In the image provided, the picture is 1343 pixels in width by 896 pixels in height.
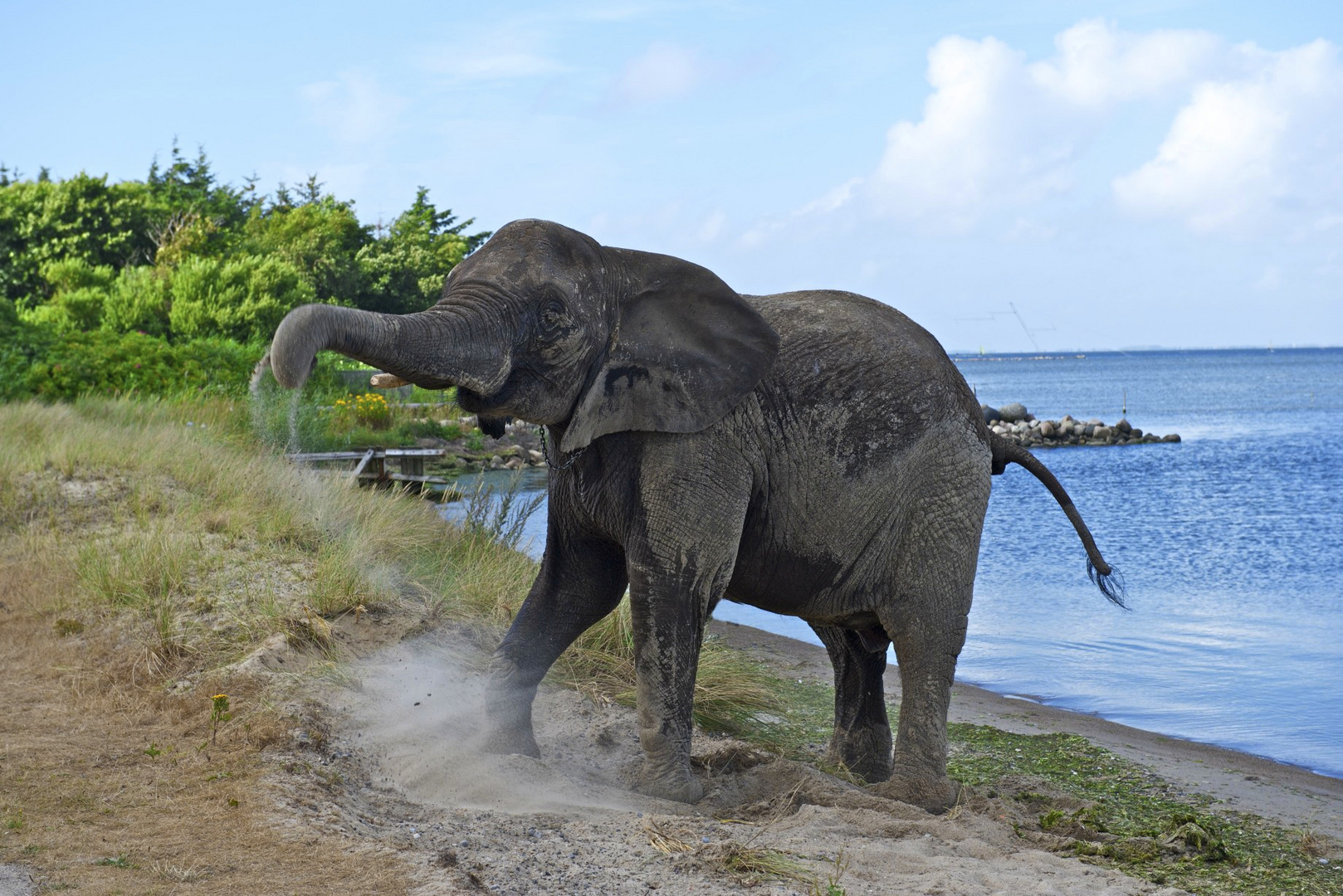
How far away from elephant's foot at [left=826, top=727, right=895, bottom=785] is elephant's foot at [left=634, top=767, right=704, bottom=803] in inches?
51.5

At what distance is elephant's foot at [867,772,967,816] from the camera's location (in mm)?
5930

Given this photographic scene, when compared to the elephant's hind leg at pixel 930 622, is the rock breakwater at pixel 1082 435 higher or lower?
higher

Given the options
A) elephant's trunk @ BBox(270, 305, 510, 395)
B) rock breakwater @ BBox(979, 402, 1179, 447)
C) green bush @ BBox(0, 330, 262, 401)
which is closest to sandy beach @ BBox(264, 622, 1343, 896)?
elephant's trunk @ BBox(270, 305, 510, 395)

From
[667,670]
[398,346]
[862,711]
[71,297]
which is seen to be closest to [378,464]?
[862,711]

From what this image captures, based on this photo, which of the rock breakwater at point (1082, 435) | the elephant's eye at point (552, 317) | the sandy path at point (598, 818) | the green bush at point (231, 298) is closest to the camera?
the sandy path at point (598, 818)

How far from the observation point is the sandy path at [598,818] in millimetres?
4387

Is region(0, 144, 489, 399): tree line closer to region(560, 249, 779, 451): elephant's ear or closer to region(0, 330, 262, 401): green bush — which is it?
region(0, 330, 262, 401): green bush

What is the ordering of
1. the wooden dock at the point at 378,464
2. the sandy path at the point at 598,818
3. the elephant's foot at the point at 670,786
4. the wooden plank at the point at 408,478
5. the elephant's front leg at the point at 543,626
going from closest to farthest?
the sandy path at the point at 598,818, the elephant's foot at the point at 670,786, the elephant's front leg at the point at 543,626, the wooden dock at the point at 378,464, the wooden plank at the point at 408,478

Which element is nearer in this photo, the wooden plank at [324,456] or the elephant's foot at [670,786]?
the elephant's foot at [670,786]

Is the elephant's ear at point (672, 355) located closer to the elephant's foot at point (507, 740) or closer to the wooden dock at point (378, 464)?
the elephant's foot at point (507, 740)

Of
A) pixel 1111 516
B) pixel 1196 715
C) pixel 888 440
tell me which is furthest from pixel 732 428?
pixel 1111 516

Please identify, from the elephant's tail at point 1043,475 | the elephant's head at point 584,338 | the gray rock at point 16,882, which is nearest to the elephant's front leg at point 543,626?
the elephant's head at point 584,338

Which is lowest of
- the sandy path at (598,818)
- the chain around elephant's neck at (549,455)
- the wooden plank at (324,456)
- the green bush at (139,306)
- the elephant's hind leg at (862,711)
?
the sandy path at (598,818)

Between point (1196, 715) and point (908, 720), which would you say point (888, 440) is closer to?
point (908, 720)
